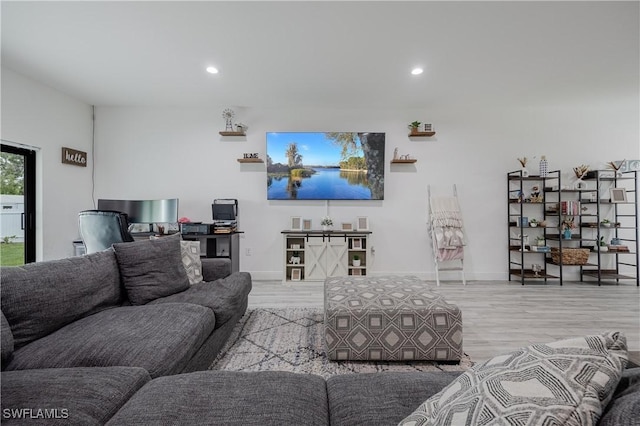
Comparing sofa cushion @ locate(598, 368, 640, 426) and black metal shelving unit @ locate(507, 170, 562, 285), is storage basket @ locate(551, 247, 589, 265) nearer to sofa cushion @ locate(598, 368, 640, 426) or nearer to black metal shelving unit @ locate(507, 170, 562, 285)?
black metal shelving unit @ locate(507, 170, 562, 285)

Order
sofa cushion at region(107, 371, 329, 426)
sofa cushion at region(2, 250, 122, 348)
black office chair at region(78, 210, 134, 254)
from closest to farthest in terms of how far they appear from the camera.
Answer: sofa cushion at region(107, 371, 329, 426), sofa cushion at region(2, 250, 122, 348), black office chair at region(78, 210, 134, 254)

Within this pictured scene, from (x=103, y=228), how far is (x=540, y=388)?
3.36 m

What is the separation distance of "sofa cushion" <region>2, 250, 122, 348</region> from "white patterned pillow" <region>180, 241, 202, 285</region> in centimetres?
61

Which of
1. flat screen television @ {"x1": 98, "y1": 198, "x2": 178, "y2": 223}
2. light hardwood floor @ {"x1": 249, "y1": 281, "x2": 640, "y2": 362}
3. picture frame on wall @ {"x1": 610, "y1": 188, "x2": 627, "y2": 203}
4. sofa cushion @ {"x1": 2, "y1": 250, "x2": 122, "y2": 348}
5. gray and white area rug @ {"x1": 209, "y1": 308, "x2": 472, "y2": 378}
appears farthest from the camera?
picture frame on wall @ {"x1": 610, "y1": 188, "x2": 627, "y2": 203}

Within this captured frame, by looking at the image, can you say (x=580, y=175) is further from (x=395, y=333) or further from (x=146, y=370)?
(x=146, y=370)

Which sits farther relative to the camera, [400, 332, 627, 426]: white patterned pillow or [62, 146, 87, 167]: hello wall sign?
[62, 146, 87, 167]: hello wall sign

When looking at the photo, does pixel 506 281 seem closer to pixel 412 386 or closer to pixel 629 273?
pixel 629 273

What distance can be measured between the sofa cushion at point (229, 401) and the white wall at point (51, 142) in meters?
4.03

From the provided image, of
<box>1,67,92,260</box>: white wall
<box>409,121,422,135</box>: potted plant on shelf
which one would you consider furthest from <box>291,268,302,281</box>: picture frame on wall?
<box>1,67,92,260</box>: white wall

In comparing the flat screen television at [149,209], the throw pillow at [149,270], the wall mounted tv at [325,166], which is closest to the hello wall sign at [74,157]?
the flat screen television at [149,209]

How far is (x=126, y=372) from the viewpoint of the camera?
3.62 ft

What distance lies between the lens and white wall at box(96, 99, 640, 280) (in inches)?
173

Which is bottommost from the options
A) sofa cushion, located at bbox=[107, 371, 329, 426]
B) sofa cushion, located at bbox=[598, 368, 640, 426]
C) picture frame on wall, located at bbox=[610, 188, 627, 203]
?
sofa cushion, located at bbox=[107, 371, 329, 426]

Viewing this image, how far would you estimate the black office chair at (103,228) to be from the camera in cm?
265
